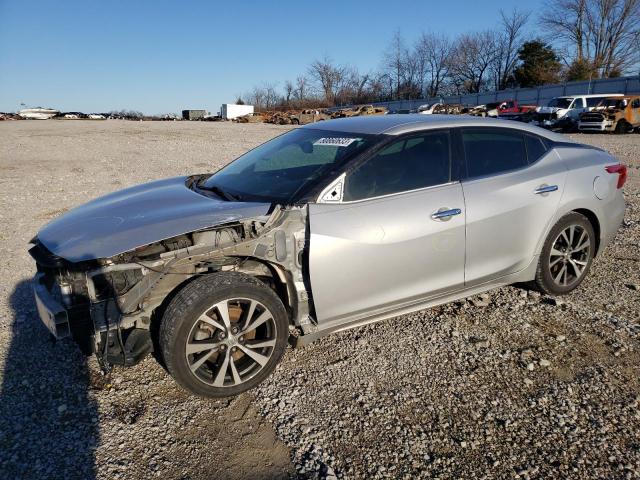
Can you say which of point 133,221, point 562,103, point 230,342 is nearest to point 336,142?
point 133,221

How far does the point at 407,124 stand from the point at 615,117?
80.2 ft

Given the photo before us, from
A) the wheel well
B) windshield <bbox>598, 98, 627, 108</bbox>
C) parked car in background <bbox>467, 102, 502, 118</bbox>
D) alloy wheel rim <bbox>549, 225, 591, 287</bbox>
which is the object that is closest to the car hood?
alloy wheel rim <bbox>549, 225, 591, 287</bbox>

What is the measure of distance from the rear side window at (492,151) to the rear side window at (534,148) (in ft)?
0.14

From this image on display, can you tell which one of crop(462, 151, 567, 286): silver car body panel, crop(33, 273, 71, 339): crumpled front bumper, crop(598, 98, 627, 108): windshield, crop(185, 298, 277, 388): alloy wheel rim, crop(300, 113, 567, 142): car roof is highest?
crop(598, 98, 627, 108): windshield

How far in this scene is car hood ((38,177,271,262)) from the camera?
2.72m

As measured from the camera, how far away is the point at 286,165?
3.72m

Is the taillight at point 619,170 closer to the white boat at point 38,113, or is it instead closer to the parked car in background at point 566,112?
the parked car in background at point 566,112

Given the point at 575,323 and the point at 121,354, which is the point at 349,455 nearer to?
the point at 121,354

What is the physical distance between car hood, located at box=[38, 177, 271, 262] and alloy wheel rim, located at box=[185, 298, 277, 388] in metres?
0.53

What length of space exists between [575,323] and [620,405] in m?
1.07

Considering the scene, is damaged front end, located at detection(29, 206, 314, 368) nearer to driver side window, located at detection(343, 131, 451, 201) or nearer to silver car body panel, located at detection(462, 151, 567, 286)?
driver side window, located at detection(343, 131, 451, 201)

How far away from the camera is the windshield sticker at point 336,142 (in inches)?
136

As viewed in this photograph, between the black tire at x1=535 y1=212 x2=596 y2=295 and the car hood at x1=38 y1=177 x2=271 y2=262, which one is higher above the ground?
the car hood at x1=38 y1=177 x2=271 y2=262

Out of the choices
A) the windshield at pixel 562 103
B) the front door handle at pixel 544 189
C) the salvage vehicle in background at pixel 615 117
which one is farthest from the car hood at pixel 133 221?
the windshield at pixel 562 103
